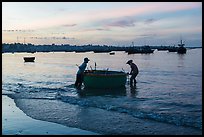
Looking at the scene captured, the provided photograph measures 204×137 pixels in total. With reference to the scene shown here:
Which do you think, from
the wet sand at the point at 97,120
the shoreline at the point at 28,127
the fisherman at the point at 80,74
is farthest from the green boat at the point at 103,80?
the shoreline at the point at 28,127

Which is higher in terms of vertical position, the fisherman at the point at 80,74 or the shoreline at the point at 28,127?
the fisherman at the point at 80,74

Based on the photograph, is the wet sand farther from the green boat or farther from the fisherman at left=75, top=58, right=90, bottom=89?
the fisherman at left=75, top=58, right=90, bottom=89

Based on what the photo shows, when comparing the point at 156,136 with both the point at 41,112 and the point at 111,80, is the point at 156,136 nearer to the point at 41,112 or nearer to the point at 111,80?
the point at 41,112

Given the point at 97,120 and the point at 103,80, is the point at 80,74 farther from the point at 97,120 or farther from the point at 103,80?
the point at 97,120

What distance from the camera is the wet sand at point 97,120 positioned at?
31.2 ft

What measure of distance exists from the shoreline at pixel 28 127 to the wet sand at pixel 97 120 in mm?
351

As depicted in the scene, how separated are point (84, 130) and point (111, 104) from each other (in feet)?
15.4

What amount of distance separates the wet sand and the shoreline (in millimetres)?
351

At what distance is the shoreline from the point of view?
9281 millimetres

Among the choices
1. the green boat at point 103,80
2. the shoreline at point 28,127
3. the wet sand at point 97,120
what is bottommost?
the wet sand at point 97,120

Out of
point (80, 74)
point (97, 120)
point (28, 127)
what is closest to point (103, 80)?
point (80, 74)

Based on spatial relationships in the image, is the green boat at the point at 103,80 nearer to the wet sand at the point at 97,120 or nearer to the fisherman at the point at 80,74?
the fisherman at the point at 80,74

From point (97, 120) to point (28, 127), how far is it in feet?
7.89

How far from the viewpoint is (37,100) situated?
608 inches
